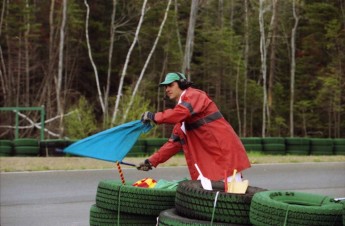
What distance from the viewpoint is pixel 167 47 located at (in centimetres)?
4278

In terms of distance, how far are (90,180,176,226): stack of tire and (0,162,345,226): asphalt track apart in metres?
2.10

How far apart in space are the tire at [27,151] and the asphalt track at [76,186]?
4781mm

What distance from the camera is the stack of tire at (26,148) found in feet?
64.8

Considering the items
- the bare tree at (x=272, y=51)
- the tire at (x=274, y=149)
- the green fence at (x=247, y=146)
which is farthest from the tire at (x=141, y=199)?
the bare tree at (x=272, y=51)

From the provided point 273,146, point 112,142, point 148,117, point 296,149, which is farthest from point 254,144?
point 148,117

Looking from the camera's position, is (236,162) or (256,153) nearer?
(236,162)

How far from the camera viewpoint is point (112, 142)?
679 centimetres

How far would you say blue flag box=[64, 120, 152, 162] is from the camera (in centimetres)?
662

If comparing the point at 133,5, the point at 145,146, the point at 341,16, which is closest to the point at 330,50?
the point at 341,16

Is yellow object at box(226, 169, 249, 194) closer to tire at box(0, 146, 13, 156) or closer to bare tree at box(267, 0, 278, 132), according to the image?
tire at box(0, 146, 13, 156)

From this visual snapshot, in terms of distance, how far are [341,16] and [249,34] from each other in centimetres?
618

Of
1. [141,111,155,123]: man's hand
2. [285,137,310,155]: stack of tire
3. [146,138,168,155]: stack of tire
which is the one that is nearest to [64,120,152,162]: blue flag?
[141,111,155,123]: man's hand

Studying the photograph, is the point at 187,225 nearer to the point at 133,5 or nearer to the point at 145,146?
the point at 145,146

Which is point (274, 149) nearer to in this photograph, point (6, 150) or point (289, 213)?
point (6, 150)
